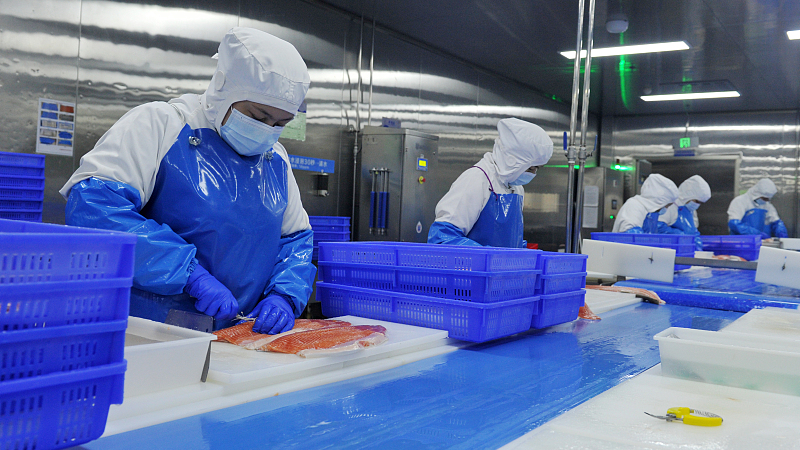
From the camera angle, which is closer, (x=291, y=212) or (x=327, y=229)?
(x=291, y=212)

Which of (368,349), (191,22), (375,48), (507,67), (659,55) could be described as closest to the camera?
(368,349)

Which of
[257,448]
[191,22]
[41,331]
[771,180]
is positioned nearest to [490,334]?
[257,448]

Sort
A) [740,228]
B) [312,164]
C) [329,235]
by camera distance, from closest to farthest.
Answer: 1. [329,235]
2. [312,164]
3. [740,228]

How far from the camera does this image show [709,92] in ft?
29.9

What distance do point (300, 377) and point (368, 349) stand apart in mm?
219

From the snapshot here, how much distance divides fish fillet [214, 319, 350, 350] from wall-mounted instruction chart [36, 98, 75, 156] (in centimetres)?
288

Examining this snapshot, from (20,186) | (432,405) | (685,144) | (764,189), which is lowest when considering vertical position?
(432,405)

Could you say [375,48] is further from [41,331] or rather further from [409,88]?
[41,331]

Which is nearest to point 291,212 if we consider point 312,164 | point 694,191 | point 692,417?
point 692,417

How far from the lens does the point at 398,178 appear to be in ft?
19.1

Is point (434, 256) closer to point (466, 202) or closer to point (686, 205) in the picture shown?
point (466, 202)

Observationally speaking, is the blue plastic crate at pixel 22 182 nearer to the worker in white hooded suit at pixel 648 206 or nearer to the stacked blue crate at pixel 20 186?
the stacked blue crate at pixel 20 186

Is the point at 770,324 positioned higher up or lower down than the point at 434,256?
lower down

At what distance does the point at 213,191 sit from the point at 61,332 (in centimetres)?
106
